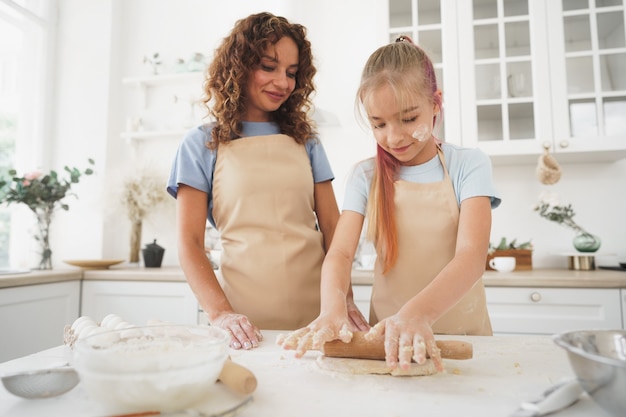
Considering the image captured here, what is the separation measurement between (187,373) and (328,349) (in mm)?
256

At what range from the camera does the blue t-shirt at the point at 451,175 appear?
0.94 metres

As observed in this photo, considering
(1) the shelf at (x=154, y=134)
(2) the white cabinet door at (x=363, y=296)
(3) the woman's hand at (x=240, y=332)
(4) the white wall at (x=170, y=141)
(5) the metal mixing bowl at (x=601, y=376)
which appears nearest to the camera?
(5) the metal mixing bowl at (x=601, y=376)

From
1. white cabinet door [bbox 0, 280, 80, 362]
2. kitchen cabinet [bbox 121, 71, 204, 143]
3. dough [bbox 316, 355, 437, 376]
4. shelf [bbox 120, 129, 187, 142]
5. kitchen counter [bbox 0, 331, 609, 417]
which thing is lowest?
white cabinet door [bbox 0, 280, 80, 362]

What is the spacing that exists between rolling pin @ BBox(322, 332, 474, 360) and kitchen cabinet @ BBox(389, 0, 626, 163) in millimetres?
1534

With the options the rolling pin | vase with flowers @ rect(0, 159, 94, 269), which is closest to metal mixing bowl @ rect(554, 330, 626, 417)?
the rolling pin

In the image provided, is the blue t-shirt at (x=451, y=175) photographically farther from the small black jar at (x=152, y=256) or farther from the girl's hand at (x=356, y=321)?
the small black jar at (x=152, y=256)

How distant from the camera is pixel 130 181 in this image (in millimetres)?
2354

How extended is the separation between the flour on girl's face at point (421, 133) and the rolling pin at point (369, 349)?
0.45 metres

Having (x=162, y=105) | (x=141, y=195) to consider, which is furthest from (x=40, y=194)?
(x=162, y=105)

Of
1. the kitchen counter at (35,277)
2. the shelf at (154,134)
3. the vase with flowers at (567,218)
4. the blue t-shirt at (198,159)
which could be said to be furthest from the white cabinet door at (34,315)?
the vase with flowers at (567,218)

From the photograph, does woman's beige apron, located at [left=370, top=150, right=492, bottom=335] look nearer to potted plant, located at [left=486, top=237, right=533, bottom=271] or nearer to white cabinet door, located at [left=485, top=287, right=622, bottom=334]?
white cabinet door, located at [left=485, top=287, right=622, bottom=334]

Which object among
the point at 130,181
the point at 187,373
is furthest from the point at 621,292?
the point at 130,181

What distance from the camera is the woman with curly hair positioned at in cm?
111

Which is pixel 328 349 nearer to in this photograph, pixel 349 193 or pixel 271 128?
pixel 349 193
